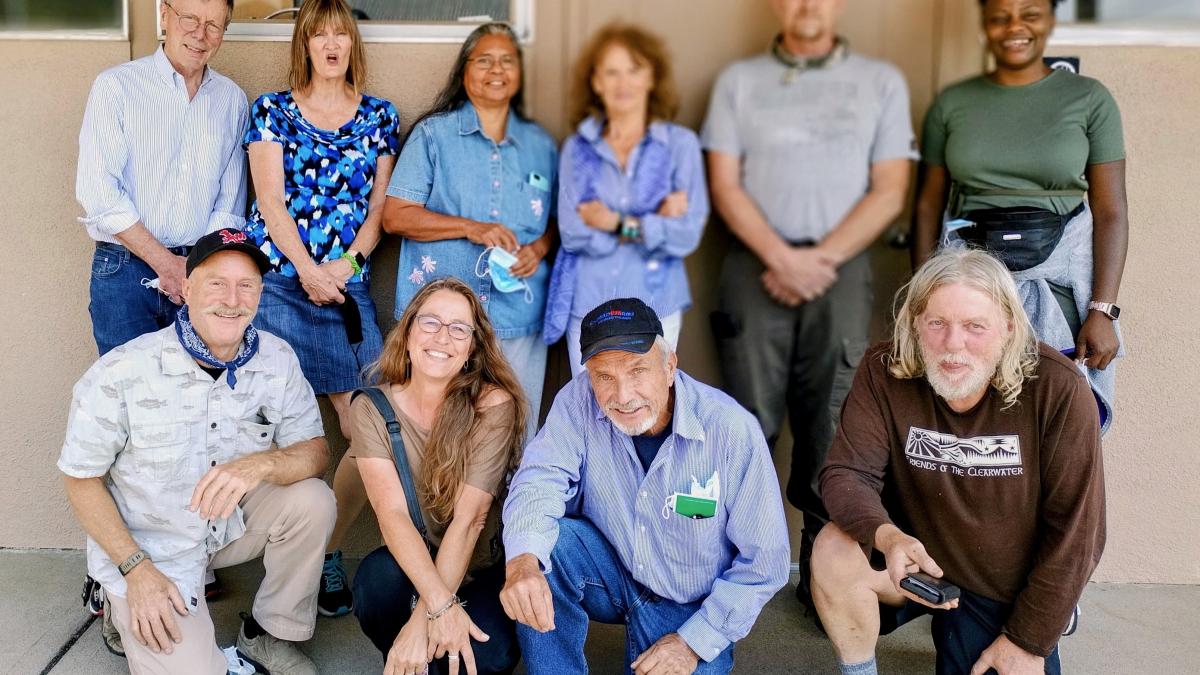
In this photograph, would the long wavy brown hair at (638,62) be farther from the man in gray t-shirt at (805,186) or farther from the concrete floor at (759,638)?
the concrete floor at (759,638)

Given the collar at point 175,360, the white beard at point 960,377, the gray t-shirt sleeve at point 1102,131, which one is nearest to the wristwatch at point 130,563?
the collar at point 175,360

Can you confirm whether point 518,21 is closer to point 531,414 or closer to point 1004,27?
point 531,414

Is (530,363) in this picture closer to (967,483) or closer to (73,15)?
(967,483)

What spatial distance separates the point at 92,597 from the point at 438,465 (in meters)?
1.18

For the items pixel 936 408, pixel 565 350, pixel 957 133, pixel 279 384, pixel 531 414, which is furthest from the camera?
pixel 565 350

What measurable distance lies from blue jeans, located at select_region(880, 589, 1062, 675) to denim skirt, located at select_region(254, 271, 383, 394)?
1.76 metres

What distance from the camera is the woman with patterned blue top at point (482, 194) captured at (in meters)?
3.13

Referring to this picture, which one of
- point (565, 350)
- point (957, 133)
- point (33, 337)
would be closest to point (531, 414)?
point (565, 350)

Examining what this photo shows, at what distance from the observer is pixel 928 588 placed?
2.32 metres

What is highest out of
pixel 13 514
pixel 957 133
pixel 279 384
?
pixel 957 133

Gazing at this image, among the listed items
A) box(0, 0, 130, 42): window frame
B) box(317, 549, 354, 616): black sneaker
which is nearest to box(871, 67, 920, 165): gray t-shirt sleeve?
box(317, 549, 354, 616): black sneaker

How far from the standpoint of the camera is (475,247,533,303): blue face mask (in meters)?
3.12

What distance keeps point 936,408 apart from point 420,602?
52.2 inches

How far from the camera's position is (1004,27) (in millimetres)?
2943
